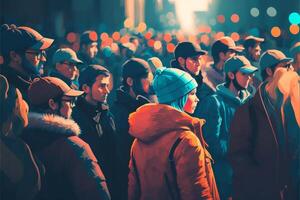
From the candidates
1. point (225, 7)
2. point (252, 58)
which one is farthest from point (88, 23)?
point (225, 7)

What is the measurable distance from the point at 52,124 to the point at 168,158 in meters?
0.96

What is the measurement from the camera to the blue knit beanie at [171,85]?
4.88m

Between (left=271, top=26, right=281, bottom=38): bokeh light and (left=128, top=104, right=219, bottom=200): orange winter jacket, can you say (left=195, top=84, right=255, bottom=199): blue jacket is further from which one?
(left=271, top=26, right=281, bottom=38): bokeh light

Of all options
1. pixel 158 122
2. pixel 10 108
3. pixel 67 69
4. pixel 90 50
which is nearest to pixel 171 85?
pixel 158 122

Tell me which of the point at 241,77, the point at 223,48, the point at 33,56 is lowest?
the point at 241,77

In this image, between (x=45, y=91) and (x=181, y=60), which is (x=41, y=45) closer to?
(x=45, y=91)

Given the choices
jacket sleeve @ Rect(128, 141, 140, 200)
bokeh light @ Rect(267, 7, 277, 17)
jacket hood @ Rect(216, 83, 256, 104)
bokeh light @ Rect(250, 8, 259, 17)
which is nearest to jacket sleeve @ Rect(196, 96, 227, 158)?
jacket hood @ Rect(216, 83, 256, 104)

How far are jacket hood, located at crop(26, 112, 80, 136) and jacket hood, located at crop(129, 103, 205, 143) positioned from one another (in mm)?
485

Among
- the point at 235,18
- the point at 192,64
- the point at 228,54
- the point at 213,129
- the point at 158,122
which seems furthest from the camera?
the point at 235,18

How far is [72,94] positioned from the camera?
512 cm

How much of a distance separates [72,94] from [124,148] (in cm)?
120

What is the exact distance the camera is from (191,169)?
4.40m

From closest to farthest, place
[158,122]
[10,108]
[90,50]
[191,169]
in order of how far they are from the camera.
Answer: [191,169] → [158,122] → [10,108] → [90,50]

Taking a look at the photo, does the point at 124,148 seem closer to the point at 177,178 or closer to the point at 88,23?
the point at 177,178
